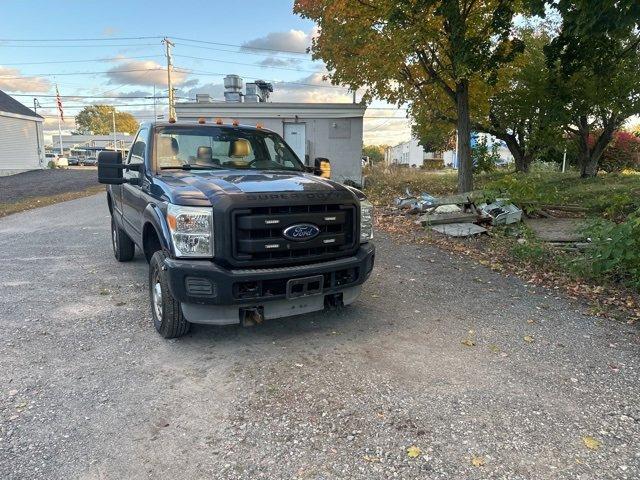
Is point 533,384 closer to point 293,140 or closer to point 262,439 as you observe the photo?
point 262,439

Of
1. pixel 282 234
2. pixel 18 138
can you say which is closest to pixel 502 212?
pixel 282 234

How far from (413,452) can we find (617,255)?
416cm

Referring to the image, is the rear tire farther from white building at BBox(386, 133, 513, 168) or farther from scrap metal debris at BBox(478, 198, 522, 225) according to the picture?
white building at BBox(386, 133, 513, 168)

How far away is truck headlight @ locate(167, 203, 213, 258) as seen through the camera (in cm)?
358

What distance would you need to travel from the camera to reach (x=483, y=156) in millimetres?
20922

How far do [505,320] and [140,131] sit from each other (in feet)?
15.3

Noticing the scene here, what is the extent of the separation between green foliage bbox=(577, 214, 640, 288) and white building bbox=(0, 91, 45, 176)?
98.9 ft

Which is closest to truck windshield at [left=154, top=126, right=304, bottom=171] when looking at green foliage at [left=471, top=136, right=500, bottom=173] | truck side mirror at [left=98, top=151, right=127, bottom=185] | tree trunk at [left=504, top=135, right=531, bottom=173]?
truck side mirror at [left=98, top=151, right=127, bottom=185]

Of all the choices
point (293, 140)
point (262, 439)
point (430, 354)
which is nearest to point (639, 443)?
point (430, 354)

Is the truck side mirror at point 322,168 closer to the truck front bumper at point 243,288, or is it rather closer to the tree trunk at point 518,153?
the truck front bumper at point 243,288

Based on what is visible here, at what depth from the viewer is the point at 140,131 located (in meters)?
5.69

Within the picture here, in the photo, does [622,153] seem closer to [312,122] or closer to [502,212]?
[312,122]

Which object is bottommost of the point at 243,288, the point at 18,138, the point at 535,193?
the point at 243,288

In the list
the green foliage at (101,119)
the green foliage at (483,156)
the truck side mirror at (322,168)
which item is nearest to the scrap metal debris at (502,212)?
the truck side mirror at (322,168)
